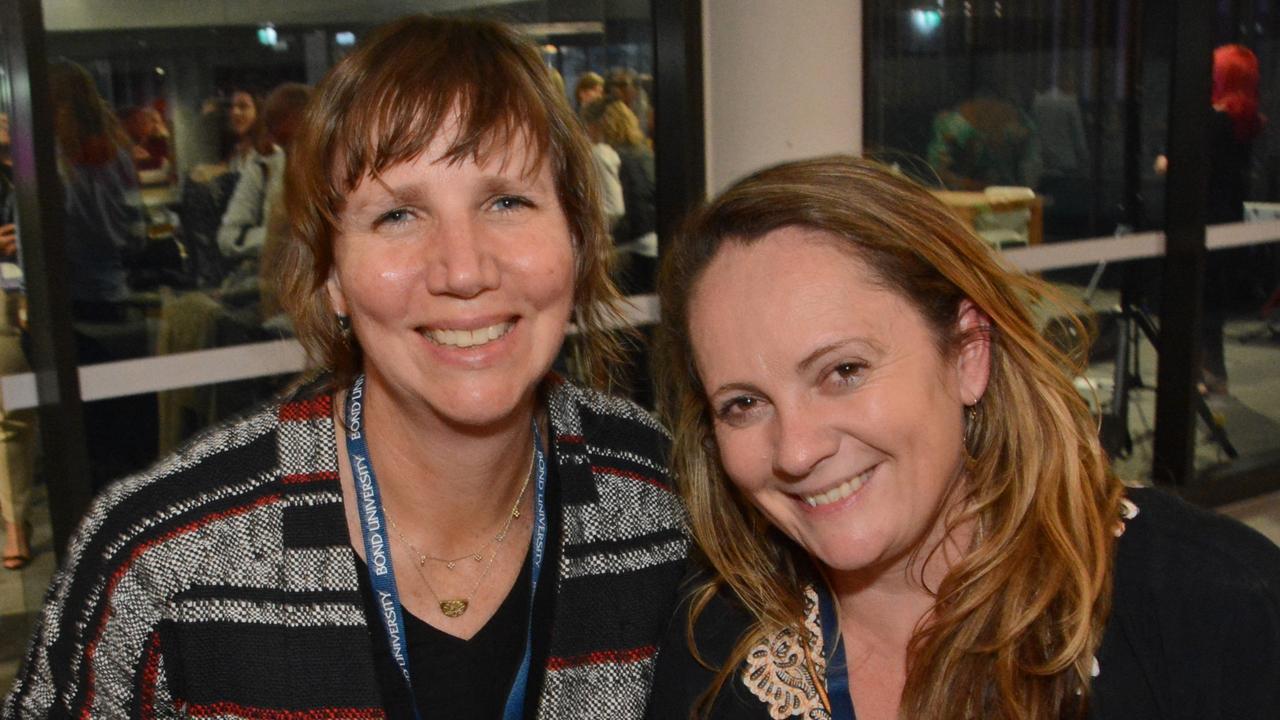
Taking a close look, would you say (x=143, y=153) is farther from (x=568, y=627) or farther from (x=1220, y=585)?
(x=1220, y=585)

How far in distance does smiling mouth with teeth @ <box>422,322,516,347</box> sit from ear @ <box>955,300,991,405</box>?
0.66 meters

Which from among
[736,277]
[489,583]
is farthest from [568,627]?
[736,277]

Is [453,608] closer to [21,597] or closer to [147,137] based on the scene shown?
[147,137]

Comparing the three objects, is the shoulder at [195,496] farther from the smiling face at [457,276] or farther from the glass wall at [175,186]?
the glass wall at [175,186]

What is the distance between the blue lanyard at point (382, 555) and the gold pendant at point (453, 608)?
0.08m

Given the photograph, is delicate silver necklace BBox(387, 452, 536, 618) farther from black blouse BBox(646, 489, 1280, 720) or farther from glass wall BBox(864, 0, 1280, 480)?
glass wall BBox(864, 0, 1280, 480)

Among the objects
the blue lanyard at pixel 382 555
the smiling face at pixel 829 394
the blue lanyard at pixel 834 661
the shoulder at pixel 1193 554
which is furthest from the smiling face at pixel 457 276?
the shoulder at pixel 1193 554

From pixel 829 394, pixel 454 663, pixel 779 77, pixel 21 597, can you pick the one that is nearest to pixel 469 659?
pixel 454 663

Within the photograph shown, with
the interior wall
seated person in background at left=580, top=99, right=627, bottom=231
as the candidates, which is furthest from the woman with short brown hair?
seated person in background at left=580, top=99, right=627, bottom=231

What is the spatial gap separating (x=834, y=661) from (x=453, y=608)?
0.58 meters

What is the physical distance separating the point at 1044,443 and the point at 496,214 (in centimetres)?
84

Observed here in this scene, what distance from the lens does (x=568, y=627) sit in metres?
1.96

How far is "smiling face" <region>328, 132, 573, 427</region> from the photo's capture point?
1746 mm

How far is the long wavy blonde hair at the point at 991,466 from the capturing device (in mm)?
1702
